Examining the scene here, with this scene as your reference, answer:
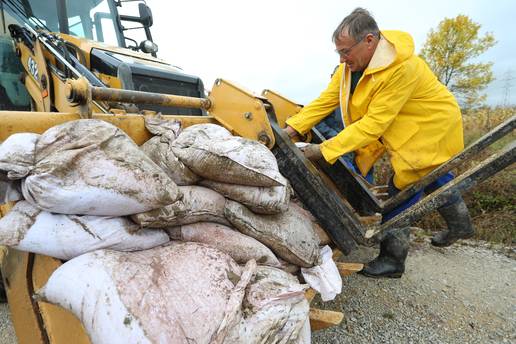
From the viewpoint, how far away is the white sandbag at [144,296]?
39.8 inches

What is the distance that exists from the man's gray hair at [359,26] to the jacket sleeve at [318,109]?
59cm

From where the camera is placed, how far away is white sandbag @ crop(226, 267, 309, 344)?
111 cm

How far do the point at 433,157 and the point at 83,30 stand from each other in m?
4.18

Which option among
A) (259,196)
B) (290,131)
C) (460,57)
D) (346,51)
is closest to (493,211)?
(290,131)

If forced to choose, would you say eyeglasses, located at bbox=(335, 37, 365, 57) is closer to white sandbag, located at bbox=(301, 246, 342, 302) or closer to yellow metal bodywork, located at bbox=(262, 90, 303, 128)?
yellow metal bodywork, located at bbox=(262, 90, 303, 128)

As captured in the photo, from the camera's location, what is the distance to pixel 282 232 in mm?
1743

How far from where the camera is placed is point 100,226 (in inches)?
49.3

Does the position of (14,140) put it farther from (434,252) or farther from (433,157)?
(434,252)

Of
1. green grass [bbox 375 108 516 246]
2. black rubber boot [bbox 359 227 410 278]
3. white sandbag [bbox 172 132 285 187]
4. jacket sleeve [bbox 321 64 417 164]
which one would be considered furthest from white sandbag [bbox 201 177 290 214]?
green grass [bbox 375 108 516 246]

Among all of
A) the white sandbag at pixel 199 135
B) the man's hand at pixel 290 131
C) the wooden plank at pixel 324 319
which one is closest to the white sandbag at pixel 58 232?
the white sandbag at pixel 199 135

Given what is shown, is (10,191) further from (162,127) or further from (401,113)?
(401,113)

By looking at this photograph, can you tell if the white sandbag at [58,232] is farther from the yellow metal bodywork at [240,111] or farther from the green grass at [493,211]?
the green grass at [493,211]

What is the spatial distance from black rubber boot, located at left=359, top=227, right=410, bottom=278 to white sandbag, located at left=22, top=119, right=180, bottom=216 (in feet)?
6.66

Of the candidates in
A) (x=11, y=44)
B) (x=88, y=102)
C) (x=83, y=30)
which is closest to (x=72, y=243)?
(x=88, y=102)
